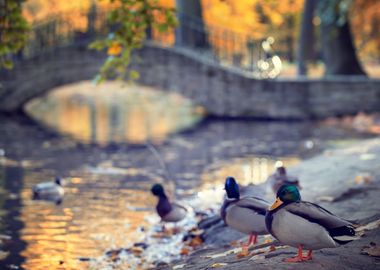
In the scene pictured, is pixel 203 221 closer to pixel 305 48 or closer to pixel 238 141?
→ pixel 238 141

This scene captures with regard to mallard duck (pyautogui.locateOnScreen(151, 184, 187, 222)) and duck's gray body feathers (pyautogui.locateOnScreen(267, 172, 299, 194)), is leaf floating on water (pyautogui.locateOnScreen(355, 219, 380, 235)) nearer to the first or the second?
duck's gray body feathers (pyautogui.locateOnScreen(267, 172, 299, 194))

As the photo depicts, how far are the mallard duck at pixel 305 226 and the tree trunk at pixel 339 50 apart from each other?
67.6 ft

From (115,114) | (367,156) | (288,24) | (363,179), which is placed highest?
(288,24)

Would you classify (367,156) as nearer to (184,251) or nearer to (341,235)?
(184,251)

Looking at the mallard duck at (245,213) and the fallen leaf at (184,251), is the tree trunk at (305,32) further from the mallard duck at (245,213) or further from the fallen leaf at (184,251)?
the mallard duck at (245,213)

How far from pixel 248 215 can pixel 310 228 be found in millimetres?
1743

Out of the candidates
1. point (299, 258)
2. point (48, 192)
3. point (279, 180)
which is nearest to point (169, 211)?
point (279, 180)

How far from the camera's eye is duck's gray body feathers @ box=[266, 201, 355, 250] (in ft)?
22.4

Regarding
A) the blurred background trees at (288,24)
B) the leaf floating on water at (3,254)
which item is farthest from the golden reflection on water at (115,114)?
the leaf floating on water at (3,254)

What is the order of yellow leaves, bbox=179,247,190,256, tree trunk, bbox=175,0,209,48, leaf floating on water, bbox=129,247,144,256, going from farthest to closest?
tree trunk, bbox=175,0,209,48 → leaf floating on water, bbox=129,247,144,256 → yellow leaves, bbox=179,247,190,256

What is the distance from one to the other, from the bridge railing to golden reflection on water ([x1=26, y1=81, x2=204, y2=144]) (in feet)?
7.07

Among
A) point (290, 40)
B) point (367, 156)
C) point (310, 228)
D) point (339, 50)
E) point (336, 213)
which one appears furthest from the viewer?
point (290, 40)

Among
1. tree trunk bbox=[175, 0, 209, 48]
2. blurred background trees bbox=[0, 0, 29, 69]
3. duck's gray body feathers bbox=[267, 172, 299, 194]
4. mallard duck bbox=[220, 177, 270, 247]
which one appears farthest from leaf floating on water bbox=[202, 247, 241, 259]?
tree trunk bbox=[175, 0, 209, 48]

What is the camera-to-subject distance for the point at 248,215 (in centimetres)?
853
